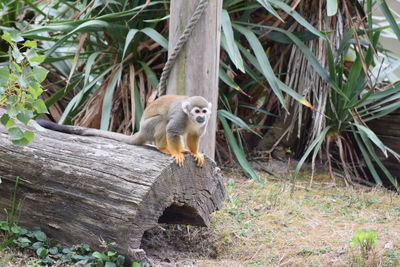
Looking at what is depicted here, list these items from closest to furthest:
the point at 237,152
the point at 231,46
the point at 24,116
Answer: the point at 24,116 < the point at 231,46 < the point at 237,152

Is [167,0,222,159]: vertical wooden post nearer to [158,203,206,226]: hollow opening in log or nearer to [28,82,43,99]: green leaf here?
[158,203,206,226]: hollow opening in log

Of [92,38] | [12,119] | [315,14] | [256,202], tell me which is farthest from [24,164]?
[315,14]

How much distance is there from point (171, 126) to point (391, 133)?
3193mm

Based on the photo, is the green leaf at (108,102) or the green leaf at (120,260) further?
the green leaf at (108,102)

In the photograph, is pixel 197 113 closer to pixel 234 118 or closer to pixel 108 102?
pixel 234 118

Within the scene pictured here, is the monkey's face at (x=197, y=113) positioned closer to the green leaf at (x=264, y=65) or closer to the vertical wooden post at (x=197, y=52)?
the vertical wooden post at (x=197, y=52)

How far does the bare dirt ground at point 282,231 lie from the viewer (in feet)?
11.4

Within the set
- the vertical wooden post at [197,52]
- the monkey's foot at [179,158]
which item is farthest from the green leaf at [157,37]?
the monkey's foot at [179,158]

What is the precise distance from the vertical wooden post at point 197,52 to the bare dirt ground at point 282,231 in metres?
0.93

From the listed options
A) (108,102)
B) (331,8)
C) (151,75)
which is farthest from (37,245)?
(331,8)

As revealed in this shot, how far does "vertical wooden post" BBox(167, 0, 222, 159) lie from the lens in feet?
→ 13.7

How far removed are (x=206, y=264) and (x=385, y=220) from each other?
1639 millimetres

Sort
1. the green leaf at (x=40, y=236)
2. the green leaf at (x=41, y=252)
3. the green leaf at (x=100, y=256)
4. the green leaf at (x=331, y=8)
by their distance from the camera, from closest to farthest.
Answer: the green leaf at (x=100, y=256), the green leaf at (x=41, y=252), the green leaf at (x=40, y=236), the green leaf at (x=331, y=8)

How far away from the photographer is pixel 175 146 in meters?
3.68
